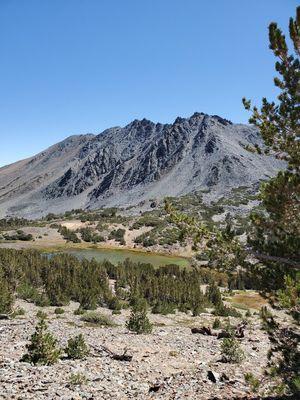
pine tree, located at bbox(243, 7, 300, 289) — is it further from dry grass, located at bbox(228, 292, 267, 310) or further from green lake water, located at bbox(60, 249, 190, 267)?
green lake water, located at bbox(60, 249, 190, 267)

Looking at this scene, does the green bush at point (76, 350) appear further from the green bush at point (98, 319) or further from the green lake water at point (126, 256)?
the green lake water at point (126, 256)

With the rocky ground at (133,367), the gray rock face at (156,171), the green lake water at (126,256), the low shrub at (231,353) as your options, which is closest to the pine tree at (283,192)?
the rocky ground at (133,367)

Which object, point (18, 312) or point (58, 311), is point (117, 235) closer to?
point (58, 311)

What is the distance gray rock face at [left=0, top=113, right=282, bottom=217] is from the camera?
134375 millimetres

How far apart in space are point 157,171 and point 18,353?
134 m

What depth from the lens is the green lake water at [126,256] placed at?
208 ft

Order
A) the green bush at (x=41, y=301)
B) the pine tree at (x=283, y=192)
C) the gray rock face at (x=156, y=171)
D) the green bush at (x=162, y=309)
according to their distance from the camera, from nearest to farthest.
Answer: the pine tree at (x=283, y=192) → the green bush at (x=41, y=301) → the green bush at (x=162, y=309) → the gray rock face at (x=156, y=171)

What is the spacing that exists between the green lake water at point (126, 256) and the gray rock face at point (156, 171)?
167 feet

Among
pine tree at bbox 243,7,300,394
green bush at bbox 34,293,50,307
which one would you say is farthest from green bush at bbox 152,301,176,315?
pine tree at bbox 243,7,300,394

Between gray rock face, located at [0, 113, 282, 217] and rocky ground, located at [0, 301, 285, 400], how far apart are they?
94.9 m

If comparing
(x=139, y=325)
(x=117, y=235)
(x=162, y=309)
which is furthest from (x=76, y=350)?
(x=117, y=235)

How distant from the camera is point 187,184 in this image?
135 metres

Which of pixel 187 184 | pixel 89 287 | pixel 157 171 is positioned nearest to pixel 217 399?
pixel 89 287

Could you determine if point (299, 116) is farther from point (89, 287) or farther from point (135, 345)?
point (89, 287)
